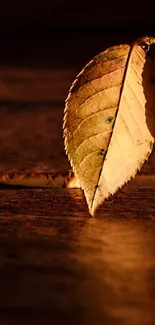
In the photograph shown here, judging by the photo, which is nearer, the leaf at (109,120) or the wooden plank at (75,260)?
the wooden plank at (75,260)

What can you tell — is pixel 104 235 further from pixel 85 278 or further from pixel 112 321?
pixel 112 321

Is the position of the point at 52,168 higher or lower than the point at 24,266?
lower

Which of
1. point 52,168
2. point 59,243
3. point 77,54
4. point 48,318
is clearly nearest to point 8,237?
point 59,243

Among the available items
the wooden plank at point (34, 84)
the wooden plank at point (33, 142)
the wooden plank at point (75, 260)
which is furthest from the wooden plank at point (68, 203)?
the wooden plank at point (34, 84)

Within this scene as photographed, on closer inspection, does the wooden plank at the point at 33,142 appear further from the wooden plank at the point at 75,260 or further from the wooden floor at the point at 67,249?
the wooden plank at the point at 75,260

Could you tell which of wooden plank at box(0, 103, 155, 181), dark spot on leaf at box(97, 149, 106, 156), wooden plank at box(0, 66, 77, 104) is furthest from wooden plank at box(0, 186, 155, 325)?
wooden plank at box(0, 66, 77, 104)

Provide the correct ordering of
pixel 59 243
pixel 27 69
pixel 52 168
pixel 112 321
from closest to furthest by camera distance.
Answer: pixel 112 321, pixel 59 243, pixel 52 168, pixel 27 69

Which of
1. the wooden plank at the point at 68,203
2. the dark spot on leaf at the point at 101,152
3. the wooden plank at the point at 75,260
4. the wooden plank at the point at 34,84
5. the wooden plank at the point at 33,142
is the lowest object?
the wooden plank at the point at 34,84

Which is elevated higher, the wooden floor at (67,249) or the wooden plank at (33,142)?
the wooden floor at (67,249)
